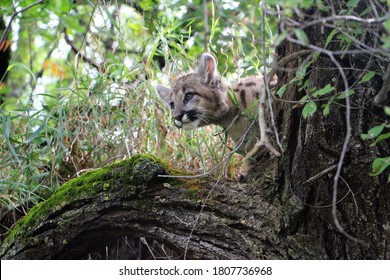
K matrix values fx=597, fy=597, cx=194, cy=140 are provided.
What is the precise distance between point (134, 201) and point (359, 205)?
1321 millimetres

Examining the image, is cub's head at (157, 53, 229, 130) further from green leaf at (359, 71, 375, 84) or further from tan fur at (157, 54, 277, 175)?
green leaf at (359, 71, 375, 84)

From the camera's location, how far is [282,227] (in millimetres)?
3295

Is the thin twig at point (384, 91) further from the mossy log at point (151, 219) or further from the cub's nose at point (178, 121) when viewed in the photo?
the cub's nose at point (178, 121)

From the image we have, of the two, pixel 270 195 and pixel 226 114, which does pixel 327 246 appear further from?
pixel 226 114

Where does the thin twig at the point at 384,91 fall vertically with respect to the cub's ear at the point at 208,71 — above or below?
below

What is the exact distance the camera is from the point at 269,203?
134 inches

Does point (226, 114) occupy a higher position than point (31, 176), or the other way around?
point (226, 114)

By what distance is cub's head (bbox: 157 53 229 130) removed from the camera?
4.84 m

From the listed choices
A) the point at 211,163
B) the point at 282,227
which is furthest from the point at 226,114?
the point at 282,227

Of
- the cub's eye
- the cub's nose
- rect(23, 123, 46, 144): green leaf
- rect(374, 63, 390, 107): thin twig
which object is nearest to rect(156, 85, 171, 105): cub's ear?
the cub's eye

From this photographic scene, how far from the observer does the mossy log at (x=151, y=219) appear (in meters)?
3.33

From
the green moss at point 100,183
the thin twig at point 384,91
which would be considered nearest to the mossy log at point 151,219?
the green moss at point 100,183

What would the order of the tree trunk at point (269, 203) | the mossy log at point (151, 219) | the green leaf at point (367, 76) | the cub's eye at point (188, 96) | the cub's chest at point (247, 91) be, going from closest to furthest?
the green leaf at point (367, 76)
the tree trunk at point (269, 203)
the mossy log at point (151, 219)
the cub's chest at point (247, 91)
the cub's eye at point (188, 96)
